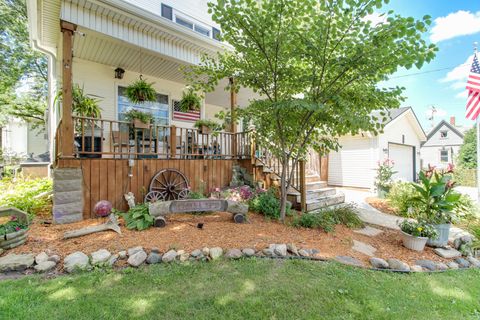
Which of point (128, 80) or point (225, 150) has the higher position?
point (128, 80)

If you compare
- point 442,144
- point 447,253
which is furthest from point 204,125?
point 442,144

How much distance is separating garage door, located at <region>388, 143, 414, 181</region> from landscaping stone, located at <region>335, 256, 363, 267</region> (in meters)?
9.50

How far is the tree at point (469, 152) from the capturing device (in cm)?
1507

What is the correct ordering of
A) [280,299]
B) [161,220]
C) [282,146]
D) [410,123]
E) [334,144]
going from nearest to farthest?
[280,299] → [161,220] → [282,146] → [334,144] → [410,123]

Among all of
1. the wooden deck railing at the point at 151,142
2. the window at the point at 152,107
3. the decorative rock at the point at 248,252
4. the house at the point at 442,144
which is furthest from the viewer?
the house at the point at 442,144

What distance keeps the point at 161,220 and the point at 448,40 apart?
18.2 metres

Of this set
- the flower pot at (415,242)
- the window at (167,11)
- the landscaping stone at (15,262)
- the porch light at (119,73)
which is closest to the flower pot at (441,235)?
the flower pot at (415,242)

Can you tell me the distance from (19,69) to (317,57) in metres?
16.1

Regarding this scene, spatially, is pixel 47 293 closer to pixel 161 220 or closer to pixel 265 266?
pixel 161 220

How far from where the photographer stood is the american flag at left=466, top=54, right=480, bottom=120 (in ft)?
19.3

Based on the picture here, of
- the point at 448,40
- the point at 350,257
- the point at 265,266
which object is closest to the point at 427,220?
the point at 350,257

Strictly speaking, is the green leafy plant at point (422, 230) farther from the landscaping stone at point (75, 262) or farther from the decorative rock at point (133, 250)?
the landscaping stone at point (75, 262)

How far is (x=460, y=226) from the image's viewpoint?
16.4ft

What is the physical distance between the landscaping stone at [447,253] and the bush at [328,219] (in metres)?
1.26
